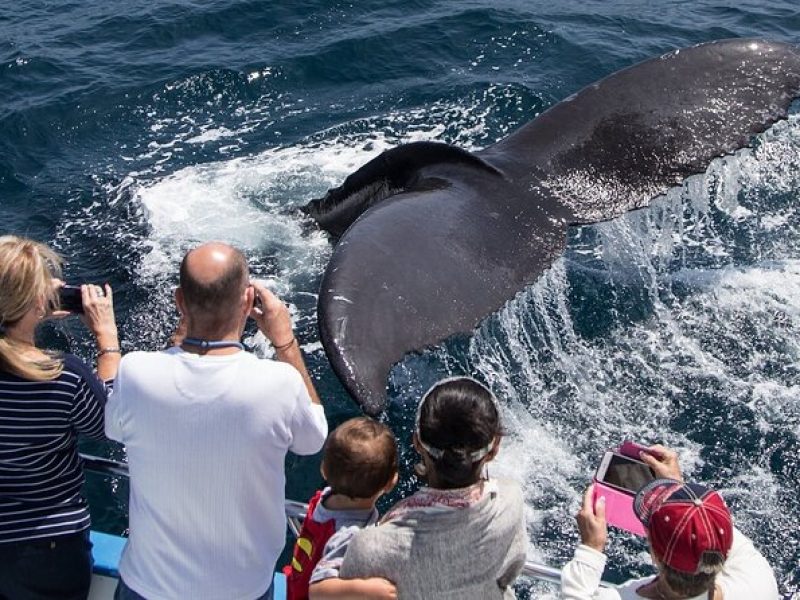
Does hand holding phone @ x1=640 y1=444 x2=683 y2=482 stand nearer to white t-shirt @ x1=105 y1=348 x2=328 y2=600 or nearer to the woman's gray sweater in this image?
the woman's gray sweater

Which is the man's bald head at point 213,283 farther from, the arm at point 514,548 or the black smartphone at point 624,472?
the black smartphone at point 624,472

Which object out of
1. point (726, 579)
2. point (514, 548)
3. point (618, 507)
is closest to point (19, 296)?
point (514, 548)

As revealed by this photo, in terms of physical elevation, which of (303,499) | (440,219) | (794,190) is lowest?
(303,499)

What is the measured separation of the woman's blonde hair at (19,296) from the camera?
3035 mm

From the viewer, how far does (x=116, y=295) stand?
25.9 feet

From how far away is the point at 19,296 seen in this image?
10.0ft

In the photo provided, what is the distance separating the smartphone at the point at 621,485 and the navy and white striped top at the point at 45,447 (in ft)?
5.71

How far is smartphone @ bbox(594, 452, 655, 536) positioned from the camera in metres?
3.14

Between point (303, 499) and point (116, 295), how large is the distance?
2874 millimetres

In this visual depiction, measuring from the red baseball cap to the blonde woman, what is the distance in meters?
1.86

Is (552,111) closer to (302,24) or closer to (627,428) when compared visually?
(627,428)

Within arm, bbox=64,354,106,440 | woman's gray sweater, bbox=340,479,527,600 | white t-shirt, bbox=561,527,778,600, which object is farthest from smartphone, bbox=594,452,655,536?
arm, bbox=64,354,106,440

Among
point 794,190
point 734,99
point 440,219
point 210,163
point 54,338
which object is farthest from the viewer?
point 210,163

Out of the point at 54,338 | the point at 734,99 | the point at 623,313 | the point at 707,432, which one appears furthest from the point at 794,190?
the point at 54,338
